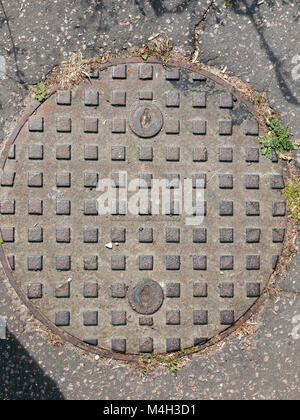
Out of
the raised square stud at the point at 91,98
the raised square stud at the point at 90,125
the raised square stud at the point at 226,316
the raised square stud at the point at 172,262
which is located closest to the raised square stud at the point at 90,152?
the raised square stud at the point at 90,125

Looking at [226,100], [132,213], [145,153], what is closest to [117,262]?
[132,213]

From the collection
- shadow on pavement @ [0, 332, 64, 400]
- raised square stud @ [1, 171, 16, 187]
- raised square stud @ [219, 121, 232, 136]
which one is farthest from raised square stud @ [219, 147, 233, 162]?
shadow on pavement @ [0, 332, 64, 400]

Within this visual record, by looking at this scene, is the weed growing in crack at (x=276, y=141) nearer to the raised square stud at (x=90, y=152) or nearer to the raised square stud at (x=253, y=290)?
the raised square stud at (x=253, y=290)

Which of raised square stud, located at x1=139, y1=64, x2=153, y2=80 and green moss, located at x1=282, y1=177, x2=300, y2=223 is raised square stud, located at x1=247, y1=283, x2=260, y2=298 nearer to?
green moss, located at x1=282, y1=177, x2=300, y2=223

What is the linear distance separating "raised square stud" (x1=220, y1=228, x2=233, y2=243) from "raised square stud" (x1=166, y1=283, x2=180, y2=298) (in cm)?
49

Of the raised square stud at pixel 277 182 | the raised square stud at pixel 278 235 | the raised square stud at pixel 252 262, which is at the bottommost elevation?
the raised square stud at pixel 252 262

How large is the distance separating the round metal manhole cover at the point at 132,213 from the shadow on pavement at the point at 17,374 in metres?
0.33

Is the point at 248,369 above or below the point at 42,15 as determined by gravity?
below

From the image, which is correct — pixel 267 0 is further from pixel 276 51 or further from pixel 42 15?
pixel 42 15

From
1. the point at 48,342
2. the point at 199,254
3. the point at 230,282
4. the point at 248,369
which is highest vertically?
the point at 199,254

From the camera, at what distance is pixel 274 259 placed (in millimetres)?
3062

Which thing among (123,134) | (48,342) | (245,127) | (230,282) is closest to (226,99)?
(245,127)

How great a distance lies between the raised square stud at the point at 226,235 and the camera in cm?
302
